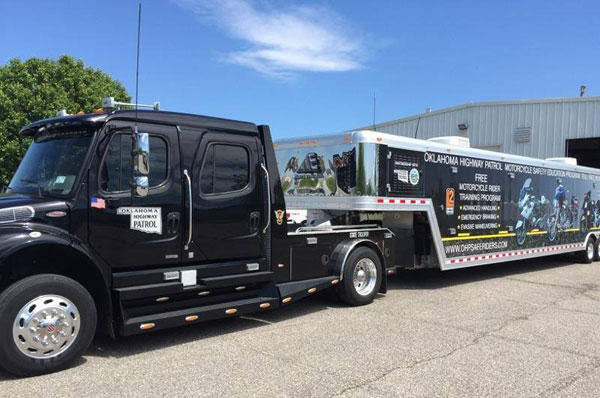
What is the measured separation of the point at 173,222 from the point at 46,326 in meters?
1.57

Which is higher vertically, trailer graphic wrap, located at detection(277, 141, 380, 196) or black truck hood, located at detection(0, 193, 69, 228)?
trailer graphic wrap, located at detection(277, 141, 380, 196)

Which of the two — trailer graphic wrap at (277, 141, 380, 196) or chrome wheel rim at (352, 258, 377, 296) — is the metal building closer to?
trailer graphic wrap at (277, 141, 380, 196)

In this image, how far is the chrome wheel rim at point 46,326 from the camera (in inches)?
169

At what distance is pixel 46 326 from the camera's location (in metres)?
4.39

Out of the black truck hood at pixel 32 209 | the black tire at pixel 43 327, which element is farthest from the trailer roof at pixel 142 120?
the black tire at pixel 43 327

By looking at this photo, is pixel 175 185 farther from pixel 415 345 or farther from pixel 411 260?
pixel 411 260

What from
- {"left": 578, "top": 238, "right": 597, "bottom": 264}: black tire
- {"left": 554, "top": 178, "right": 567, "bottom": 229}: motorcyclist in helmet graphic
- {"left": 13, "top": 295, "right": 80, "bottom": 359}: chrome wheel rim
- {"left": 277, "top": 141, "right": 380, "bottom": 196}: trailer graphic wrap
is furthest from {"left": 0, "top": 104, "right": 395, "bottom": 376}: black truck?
{"left": 578, "top": 238, "right": 597, "bottom": 264}: black tire

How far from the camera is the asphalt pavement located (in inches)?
167

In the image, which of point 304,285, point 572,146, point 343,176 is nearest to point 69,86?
point 343,176

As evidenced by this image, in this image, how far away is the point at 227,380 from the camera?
4.39 meters

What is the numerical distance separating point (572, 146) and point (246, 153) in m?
21.0

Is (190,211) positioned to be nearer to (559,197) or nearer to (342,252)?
→ (342,252)

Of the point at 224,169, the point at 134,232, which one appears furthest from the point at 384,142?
the point at 134,232

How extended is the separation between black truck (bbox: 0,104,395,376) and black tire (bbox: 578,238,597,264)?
35.5ft
